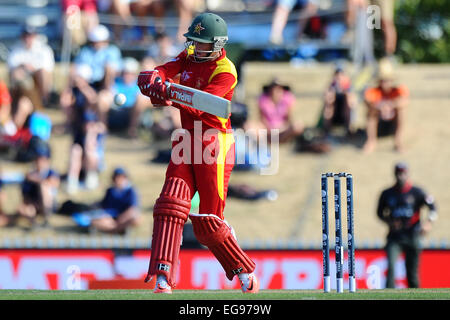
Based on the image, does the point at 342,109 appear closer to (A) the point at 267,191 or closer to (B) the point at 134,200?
(A) the point at 267,191

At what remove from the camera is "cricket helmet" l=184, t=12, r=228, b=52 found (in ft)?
26.5

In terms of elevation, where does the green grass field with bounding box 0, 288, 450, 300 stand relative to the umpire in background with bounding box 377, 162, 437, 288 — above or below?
below

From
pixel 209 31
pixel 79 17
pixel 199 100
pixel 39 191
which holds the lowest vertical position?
pixel 199 100

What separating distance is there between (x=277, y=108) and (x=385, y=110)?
163cm

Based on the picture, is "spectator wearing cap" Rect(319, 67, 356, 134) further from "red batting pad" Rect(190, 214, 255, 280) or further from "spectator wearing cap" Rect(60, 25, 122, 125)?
"red batting pad" Rect(190, 214, 255, 280)

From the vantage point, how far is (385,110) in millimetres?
16172

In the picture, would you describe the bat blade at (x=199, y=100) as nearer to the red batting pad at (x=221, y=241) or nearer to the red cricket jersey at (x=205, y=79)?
the red cricket jersey at (x=205, y=79)

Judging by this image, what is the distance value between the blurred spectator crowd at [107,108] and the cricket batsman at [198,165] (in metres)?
6.29

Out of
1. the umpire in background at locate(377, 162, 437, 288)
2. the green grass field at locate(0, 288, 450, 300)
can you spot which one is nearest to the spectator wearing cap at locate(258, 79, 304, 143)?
the umpire in background at locate(377, 162, 437, 288)

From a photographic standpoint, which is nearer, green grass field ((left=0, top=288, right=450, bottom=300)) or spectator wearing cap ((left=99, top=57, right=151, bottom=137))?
green grass field ((left=0, top=288, right=450, bottom=300))

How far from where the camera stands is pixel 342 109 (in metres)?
16.5

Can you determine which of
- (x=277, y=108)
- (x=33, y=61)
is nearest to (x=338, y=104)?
(x=277, y=108)

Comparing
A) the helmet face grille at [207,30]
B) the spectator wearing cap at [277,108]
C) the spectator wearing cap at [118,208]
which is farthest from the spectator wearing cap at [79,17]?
the helmet face grille at [207,30]

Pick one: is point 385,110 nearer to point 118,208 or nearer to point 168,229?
point 118,208
